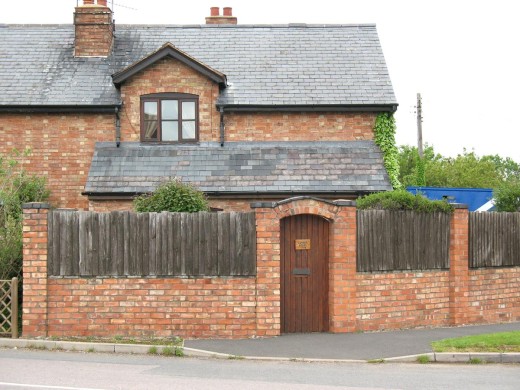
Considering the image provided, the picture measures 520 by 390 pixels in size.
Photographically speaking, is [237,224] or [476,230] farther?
[476,230]

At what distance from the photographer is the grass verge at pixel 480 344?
13.1m

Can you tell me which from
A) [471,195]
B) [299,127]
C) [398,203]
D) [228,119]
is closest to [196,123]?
[228,119]

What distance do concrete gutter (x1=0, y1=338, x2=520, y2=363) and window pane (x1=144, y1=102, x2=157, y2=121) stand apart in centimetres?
950

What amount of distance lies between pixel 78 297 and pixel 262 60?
1145 cm

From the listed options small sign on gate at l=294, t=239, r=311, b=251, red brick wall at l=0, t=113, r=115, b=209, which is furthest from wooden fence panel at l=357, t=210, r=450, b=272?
red brick wall at l=0, t=113, r=115, b=209

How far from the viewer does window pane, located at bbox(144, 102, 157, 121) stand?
22.2 meters

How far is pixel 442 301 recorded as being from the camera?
16.4m

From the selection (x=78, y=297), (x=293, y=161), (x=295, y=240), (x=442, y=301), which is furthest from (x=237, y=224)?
(x=293, y=161)

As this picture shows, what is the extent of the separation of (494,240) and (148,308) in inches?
303

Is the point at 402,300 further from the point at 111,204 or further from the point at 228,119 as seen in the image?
the point at 228,119

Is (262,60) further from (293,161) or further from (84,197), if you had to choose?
(84,197)

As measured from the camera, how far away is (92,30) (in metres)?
24.0

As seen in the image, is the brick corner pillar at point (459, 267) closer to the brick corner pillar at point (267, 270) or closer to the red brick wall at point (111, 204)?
the brick corner pillar at point (267, 270)

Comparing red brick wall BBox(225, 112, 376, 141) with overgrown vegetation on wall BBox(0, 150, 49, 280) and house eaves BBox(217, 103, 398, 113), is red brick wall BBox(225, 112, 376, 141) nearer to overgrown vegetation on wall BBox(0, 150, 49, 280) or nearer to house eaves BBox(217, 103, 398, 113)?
house eaves BBox(217, 103, 398, 113)
